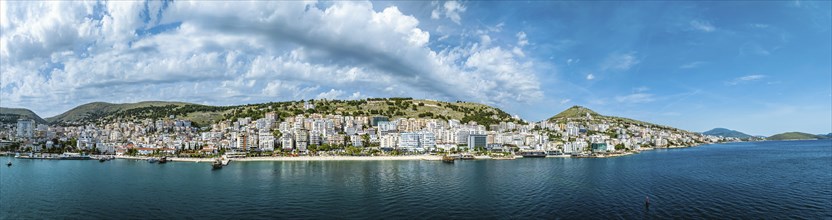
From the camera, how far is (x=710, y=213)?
32312 mm

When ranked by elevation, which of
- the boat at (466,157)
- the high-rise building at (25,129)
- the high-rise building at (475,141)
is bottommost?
the boat at (466,157)

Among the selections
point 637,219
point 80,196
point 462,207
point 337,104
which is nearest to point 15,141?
point 337,104

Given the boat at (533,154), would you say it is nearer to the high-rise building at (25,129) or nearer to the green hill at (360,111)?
the green hill at (360,111)

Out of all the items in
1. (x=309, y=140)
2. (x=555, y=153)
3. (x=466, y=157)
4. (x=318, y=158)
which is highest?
(x=309, y=140)

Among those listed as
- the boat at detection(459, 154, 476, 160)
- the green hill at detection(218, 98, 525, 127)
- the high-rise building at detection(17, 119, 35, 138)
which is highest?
the green hill at detection(218, 98, 525, 127)

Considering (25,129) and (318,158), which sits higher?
(25,129)

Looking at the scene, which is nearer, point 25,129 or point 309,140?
point 309,140

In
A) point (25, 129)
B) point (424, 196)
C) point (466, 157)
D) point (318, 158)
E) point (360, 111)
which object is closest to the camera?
point (424, 196)

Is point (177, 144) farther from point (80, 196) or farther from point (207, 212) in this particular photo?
point (207, 212)

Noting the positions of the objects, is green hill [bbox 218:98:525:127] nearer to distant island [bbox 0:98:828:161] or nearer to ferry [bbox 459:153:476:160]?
distant island [bbox 0:98:828:161]

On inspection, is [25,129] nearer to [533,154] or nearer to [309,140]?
[309,140]

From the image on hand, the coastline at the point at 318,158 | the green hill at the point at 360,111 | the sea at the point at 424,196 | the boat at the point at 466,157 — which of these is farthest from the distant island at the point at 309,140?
the sea at the point at 424,196

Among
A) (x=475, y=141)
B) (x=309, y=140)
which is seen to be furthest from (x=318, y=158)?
(x=475, y=141)

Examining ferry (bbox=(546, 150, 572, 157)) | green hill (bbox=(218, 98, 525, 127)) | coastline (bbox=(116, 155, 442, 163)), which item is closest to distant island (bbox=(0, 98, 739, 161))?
ferry (bbox=(546, 150, 572, 157))
